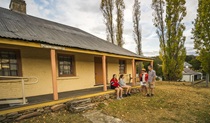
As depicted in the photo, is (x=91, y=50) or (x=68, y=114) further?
(x=91, y=50)

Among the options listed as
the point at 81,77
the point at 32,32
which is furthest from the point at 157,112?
the point at 32,32

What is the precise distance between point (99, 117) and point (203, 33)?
12916mm

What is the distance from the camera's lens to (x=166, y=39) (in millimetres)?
15641

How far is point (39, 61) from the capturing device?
6.39 meters

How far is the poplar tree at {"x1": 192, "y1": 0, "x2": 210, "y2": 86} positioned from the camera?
11952mm

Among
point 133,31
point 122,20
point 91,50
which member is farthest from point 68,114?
point 133,31

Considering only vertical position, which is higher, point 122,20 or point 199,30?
point 122,20

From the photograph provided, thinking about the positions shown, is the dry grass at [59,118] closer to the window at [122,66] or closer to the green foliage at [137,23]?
the window at [122,66]

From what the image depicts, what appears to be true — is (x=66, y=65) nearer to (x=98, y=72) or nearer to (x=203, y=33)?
(x=98, y=72)

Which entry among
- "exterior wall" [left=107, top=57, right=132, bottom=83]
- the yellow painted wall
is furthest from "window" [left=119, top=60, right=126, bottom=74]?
the yellow painted wall

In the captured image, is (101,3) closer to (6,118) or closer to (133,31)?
(133,31)

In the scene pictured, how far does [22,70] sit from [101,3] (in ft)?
50.4

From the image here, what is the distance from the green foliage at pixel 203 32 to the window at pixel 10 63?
14.7 meters

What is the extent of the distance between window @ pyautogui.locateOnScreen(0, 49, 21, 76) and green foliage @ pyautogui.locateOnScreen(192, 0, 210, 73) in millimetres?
14671
